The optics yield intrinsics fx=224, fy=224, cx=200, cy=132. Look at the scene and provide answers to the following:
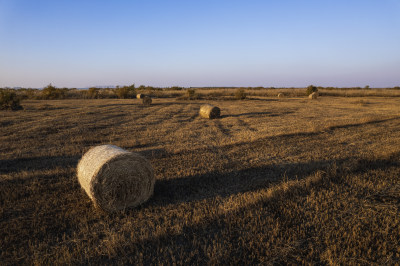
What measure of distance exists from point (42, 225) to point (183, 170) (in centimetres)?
383

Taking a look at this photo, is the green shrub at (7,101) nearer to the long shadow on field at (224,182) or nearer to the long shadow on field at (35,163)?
the long shadow on field at (35,163)

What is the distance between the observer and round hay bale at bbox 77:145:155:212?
16.4 ft

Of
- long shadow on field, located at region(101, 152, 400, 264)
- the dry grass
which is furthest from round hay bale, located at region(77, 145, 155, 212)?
long shadow on field, located at region(101, 152, 400, 264)

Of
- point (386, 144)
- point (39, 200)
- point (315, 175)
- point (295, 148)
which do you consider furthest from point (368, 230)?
point (386, 144)

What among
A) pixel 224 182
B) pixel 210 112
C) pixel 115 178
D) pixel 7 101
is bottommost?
pixel 224 182

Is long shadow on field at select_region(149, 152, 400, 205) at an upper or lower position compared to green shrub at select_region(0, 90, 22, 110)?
lower

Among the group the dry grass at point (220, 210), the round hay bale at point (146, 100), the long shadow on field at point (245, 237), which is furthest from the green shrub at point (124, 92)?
the long shadow on field at point (245, 237)

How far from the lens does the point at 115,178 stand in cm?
515

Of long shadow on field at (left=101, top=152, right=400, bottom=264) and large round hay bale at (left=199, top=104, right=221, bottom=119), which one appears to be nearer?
long shadow on field at (left=101, top=152, right=400, bottom=264)

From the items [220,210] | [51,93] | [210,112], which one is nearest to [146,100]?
[210,112]

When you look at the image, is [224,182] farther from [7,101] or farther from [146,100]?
[7,101]

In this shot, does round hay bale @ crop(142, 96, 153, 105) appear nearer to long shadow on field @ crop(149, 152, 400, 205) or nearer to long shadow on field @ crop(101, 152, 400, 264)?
long shadow on field @ crop(149, 152, 400, 205)

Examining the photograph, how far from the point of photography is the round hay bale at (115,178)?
498 centimetres

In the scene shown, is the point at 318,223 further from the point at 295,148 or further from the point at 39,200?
the point at 39,200
